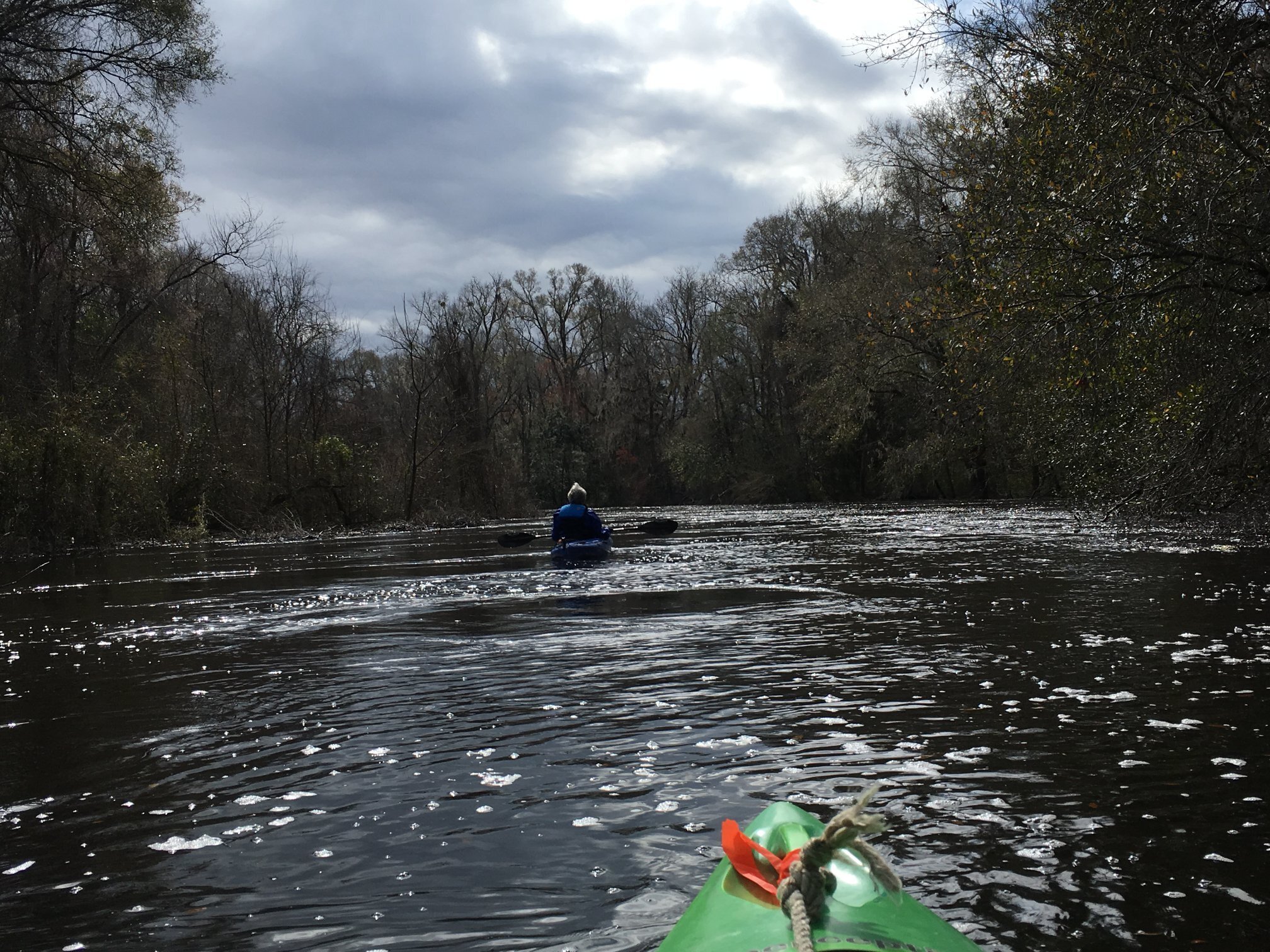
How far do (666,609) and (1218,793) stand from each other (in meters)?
6.81

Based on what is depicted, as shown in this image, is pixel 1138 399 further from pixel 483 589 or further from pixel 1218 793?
pixel 1218 793

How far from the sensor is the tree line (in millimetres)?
9773

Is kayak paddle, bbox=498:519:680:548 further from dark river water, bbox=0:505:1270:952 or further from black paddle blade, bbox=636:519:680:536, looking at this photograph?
dark river water, bbox=0:505:1270:952

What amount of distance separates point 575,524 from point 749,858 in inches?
590

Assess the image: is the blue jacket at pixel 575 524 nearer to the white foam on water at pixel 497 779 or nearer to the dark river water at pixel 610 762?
the dark river water at pixel 610 762

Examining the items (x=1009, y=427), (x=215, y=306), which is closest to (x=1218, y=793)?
(x=1009, y=427)

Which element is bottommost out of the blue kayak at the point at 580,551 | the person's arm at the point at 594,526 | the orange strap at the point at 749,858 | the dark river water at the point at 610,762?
the dark river water at the point at 610,762

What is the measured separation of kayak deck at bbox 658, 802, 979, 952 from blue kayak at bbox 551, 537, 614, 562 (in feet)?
47.0

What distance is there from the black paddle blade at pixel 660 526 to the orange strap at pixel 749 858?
2018 centimetres

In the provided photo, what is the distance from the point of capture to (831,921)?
1924 millimetres

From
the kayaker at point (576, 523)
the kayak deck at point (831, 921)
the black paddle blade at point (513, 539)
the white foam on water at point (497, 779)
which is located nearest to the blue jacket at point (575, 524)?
the kayaker at point (576, 523)

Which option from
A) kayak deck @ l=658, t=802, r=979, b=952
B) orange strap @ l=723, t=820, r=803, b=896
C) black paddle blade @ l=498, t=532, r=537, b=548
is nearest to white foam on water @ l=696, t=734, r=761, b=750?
kayak deck @ l=658, t=802, r=979, b=952

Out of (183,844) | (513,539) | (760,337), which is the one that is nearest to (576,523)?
(513,539)

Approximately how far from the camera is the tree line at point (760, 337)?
9773 millimetres
